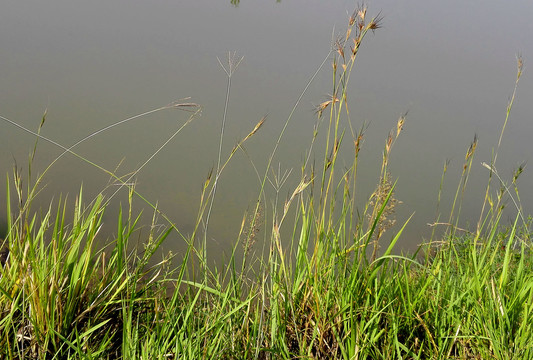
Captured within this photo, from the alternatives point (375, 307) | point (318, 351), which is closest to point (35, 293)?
point (318, 351)

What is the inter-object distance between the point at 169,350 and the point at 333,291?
0.43m

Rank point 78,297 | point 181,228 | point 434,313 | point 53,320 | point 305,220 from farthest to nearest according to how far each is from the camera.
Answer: point 181,228
point 305,220
point 434,313
point 78,297
point 53,320

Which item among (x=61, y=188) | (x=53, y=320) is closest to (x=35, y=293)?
(x=53, y=320)

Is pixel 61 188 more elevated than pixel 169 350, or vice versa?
pixel 169 350

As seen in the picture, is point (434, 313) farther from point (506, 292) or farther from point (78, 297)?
point (78, 297)

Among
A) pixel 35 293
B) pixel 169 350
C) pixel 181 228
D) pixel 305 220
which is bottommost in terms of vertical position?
pixel 181 228

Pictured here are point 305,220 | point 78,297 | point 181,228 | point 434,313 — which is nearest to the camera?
point 78,297

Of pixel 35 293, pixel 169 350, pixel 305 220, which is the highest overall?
pixel 305 220

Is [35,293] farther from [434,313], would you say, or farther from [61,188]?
[61,188]

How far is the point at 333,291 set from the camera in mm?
1553

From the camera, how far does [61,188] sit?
3.19m

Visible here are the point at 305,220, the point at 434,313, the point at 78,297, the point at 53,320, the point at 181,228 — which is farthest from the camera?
the point at 181,228

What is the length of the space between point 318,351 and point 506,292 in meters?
0.62

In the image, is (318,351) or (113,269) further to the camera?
(113,269)
